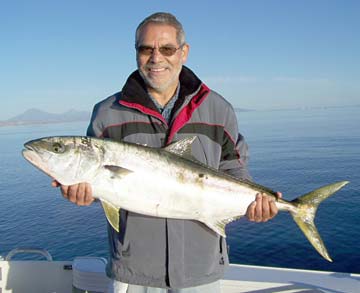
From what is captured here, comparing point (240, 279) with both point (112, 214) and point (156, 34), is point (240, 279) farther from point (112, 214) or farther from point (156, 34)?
point (156, 34)

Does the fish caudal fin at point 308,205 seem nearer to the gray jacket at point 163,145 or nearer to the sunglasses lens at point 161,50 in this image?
the gray jacket at point 163,145

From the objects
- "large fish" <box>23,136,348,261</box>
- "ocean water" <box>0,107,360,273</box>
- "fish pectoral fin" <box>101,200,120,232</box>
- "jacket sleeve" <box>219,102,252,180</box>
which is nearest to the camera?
"fish pectoral fin" <box>101,200,120,232</box>

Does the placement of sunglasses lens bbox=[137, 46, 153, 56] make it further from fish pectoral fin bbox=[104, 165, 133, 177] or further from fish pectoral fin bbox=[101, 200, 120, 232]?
fish pectoral fin bbox=[101, 200, 120, 232]

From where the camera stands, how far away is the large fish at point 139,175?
3.42 m

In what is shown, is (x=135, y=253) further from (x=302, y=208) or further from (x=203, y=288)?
(x=302, y=208)

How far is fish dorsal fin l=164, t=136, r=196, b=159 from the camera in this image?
3457 mm

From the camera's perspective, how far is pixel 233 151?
3781 millimetres

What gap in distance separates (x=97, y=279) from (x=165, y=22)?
4056mm

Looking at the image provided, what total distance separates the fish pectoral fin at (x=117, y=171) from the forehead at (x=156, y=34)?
1268mm

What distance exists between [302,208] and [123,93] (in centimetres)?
237

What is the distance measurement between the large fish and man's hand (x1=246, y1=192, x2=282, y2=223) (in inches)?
10.6

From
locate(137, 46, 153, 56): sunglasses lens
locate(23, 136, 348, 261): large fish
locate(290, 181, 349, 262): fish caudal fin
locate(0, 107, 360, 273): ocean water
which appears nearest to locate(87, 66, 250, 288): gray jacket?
locate(23, 136, 348, 261): large fish

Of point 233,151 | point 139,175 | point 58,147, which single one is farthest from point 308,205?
point 58,147

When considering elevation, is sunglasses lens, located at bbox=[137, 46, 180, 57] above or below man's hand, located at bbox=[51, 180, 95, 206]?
above
